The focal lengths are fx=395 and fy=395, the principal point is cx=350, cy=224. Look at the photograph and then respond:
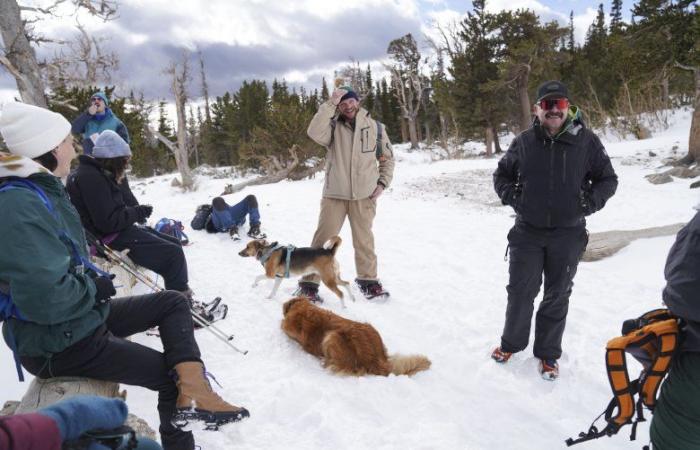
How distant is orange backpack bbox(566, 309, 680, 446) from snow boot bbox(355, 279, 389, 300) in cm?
310

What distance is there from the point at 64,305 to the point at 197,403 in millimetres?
870

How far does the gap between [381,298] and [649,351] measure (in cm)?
334

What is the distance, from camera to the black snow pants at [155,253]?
3.82 m

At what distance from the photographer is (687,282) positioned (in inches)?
63.4

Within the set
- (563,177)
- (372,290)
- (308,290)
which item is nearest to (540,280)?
(563,177)

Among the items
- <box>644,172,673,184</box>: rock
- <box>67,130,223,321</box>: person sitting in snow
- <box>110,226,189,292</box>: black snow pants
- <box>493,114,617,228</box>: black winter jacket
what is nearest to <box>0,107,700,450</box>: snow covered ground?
<box>110,226,189,292</box>: black snow pants

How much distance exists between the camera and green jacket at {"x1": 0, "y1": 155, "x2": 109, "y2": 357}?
1772mm

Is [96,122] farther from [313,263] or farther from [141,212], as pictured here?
[313,263]

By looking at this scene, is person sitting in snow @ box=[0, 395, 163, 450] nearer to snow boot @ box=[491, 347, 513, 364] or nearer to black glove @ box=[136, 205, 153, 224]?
black glove @ box=[136, 205, 153, 224]

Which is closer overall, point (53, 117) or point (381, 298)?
point (53, 117)

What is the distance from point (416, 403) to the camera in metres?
2.93

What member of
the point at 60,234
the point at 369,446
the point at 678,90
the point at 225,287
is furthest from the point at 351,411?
the point at 678,90

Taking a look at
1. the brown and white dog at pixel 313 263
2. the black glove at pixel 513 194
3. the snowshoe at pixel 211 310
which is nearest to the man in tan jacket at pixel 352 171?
the brown and white dog at pixel 313 263

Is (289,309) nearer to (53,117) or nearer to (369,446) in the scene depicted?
(369,446)
